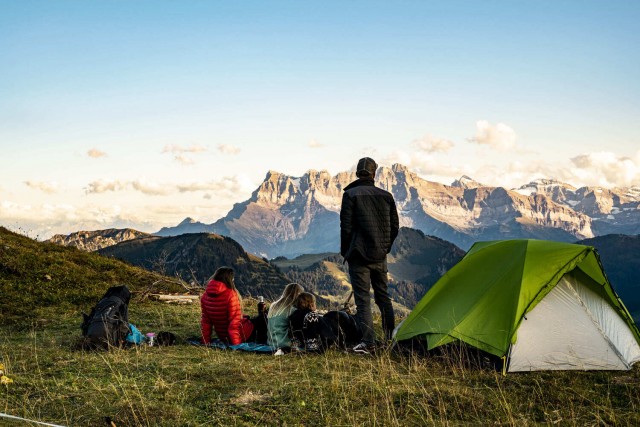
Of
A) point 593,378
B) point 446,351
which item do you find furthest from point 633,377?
point 446,351

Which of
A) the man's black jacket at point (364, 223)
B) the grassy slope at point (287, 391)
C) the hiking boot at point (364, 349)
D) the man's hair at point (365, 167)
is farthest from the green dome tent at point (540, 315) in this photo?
the man's hair at point (365, 167)

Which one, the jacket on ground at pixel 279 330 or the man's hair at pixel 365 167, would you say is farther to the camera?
the man's hair at pixel 365 167

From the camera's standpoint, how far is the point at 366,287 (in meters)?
12.8

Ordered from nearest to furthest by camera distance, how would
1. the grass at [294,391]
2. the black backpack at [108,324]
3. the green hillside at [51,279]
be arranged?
the grass at [294,391]
the black backpack at [108,324]
the green hillside at [51,279]

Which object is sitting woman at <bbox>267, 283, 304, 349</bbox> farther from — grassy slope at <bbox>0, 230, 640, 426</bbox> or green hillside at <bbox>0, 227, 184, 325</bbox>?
green hillside at <bbox>0, 227, 184, 325</bbox>

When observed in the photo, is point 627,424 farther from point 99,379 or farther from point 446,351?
point 99,379

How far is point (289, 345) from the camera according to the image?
12672 millimetres

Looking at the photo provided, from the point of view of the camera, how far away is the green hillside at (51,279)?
1836cm

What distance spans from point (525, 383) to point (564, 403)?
50.5 inches

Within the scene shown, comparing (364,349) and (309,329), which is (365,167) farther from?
(364,349)

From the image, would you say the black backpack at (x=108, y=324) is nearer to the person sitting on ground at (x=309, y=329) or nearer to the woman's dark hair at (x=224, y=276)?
the woman's dark hair at (x=224, y=276)

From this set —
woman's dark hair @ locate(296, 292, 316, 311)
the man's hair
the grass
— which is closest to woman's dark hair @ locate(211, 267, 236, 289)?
woman's dark hair @ locate(296, 292, 316, 311)

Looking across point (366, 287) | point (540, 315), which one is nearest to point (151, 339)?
point (366, 287)

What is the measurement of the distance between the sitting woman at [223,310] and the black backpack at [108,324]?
187 centimetres
